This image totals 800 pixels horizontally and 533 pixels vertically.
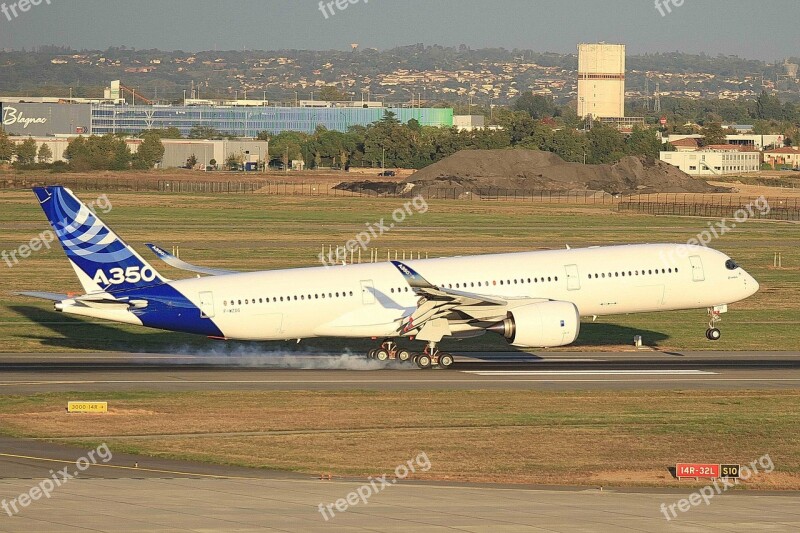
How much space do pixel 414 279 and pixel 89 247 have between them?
1225 cm

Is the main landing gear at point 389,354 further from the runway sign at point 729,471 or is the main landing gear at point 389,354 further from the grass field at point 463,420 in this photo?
the runway sign at point 729,471

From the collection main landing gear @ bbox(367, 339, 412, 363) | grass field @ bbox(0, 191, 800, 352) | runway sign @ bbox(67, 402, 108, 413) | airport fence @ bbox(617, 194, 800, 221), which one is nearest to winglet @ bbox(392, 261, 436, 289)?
main landing gear @ bbox(367, 339, 412, 363)

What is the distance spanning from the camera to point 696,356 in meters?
53.9

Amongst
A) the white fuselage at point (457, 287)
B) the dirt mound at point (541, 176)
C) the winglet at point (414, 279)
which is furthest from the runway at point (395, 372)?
the dirt mound at point (541, 176)

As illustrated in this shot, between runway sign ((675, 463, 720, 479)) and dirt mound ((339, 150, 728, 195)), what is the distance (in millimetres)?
132597

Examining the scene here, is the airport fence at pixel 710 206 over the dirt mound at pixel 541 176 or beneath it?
beneath

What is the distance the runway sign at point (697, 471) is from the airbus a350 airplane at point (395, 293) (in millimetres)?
15367

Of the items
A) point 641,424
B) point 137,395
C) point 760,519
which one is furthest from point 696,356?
point 760,519

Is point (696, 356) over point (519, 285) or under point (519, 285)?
under

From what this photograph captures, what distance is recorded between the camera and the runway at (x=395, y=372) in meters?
46.2

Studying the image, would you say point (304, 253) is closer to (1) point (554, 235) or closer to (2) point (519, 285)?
(1) point (554, 235)

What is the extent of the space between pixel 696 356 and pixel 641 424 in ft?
50.7

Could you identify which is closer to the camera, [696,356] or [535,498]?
[535,498]

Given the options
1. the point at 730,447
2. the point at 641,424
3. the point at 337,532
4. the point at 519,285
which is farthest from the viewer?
the point at 519,285
